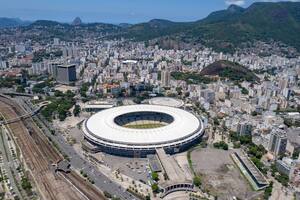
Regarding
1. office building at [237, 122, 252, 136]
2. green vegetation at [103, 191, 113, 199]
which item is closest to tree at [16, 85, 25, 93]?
green vegetation at [103, 191, 113, 199]

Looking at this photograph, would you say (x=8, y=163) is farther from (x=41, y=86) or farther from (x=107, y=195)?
(x=41, y=86)

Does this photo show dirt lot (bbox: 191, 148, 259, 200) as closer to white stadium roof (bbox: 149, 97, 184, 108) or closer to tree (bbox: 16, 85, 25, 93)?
white stadium roof (bbox: 149, 97, 184, 108)

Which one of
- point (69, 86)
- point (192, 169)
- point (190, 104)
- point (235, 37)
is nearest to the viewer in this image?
point (192, 169)

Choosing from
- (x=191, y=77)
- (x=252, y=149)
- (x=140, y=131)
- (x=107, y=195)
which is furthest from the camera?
(x=191, y=77)

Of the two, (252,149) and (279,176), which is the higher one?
(252,149)

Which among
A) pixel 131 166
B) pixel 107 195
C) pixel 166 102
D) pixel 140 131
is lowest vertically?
pixel 107 195

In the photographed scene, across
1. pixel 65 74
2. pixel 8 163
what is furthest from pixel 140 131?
pixel 65 74

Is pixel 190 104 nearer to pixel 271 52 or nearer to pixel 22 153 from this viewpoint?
pixel 22 153

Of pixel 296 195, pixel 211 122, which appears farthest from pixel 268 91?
pixel 296 195
